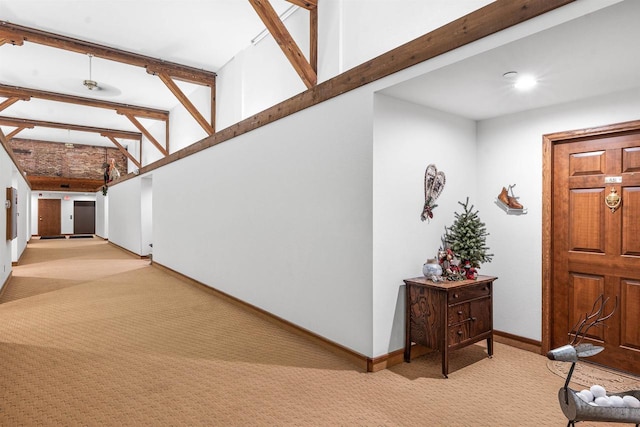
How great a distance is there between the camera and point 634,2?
1.74 m

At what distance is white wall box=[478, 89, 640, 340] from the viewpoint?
11.3ft

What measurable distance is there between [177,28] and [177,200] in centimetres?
350

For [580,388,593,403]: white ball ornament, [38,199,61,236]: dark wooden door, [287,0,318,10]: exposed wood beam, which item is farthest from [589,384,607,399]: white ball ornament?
[38,199,61,236]: dark wooden door

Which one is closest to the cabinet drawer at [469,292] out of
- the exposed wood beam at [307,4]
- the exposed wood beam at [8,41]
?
the exposed wood beam at [307,4]

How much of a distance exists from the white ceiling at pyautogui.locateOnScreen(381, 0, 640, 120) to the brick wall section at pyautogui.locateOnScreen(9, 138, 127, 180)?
50.9ft

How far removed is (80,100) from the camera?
321 inches

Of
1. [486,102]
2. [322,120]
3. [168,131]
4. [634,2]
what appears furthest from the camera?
[168,131]

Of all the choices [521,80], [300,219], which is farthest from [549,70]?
[300,219]

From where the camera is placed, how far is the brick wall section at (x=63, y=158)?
14320 millimetres

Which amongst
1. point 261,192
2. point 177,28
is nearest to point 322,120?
point 261,192

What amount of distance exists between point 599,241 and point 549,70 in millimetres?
1611

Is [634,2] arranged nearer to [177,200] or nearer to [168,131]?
[177,200]

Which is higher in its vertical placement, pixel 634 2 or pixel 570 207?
pixel 634 2

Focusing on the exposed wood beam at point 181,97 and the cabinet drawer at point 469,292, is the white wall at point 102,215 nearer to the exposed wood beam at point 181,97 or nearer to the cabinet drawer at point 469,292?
the exposed wood beam at point 181,97
